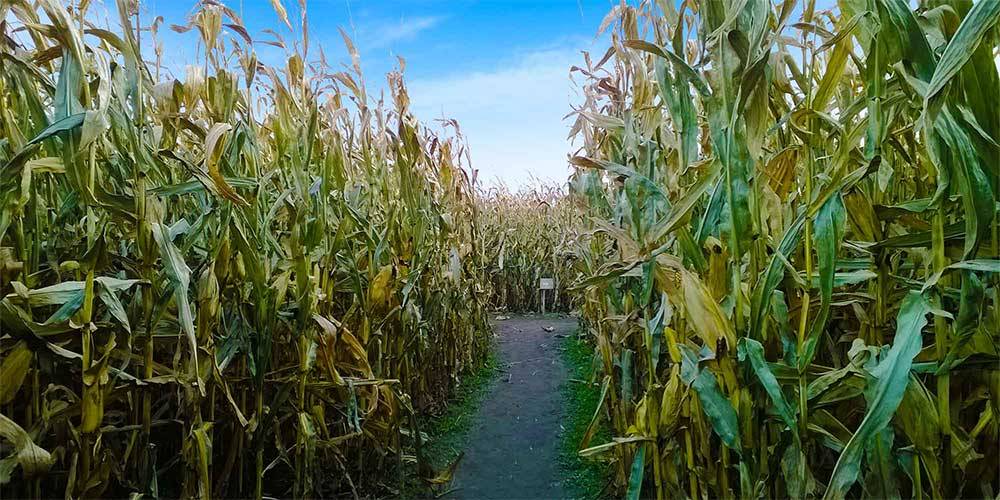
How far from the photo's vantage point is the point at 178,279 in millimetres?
1140

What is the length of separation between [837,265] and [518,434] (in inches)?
86.8

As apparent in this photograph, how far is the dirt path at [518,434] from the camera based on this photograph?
243 centimetres

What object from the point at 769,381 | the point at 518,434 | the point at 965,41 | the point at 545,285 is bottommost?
the point at 518,434

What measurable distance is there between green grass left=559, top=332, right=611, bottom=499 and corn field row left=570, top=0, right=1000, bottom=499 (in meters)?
0.86

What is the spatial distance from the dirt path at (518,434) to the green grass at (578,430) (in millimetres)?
50

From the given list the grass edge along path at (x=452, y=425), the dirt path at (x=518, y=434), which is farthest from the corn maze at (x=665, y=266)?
the dirt path at (x=518, y=434)

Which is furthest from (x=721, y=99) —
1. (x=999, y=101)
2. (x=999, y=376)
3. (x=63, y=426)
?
(x=63, y=426)

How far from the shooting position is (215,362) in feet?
4.69

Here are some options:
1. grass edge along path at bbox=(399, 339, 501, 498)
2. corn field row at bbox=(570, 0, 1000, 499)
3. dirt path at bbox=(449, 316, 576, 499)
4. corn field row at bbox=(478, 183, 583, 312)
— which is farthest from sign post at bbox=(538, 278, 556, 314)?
corn field row at bbox=(570, 0, 1000, 499)

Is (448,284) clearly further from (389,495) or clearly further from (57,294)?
(57,294)

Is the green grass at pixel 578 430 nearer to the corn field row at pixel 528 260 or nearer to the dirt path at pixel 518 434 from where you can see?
the dirt path at pixel 518 434

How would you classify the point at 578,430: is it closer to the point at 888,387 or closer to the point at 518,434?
the point at 518,434

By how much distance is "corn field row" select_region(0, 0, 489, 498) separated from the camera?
1.13m

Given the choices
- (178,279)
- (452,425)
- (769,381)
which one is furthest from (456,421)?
(769,381)
